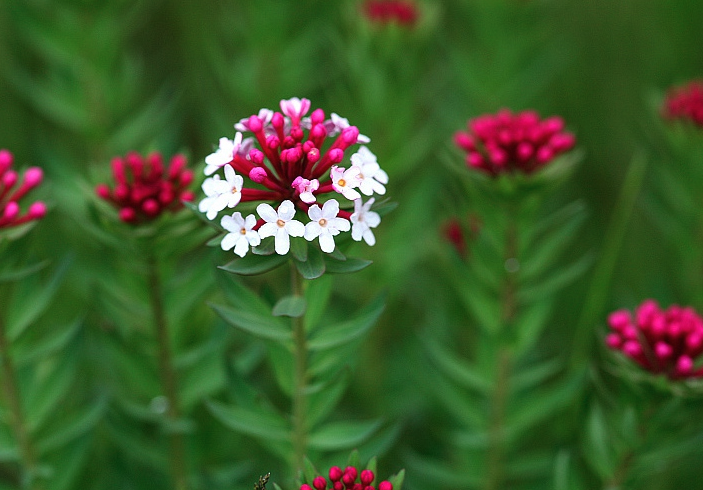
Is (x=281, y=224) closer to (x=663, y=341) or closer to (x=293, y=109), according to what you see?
(x=293, y=109)

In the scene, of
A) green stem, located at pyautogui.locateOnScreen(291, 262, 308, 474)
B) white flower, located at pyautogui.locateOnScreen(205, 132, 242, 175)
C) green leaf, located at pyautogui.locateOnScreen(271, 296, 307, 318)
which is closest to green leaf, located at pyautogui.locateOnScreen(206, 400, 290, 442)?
green stem, located at pyautogui.locateOnScreen(291, 262, 308, 474)

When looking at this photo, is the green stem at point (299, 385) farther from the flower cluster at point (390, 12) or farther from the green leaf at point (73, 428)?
the flower cluster at point (390, 12)

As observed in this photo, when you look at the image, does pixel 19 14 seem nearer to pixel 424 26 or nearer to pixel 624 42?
pixel 424 26

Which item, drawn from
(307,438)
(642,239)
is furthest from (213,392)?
(642,239)

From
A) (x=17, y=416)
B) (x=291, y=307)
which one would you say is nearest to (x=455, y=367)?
(x=291, y=307)

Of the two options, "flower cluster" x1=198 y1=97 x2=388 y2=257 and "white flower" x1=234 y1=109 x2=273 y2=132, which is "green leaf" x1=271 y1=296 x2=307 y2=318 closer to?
"flower cluster" x1=198 y1=97 x2=388 y2=257

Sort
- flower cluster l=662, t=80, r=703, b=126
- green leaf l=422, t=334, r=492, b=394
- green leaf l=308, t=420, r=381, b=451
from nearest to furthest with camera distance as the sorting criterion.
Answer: green leaf l=308, t=420, r=381, b=451, green leaf l=422, t=334, r=492, b=394, flower cluster l=662, t=80, r=703, b=126

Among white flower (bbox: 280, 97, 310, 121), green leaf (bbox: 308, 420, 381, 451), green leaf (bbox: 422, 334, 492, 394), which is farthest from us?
green leaf (bbox: 422, 334, 492, 394)
